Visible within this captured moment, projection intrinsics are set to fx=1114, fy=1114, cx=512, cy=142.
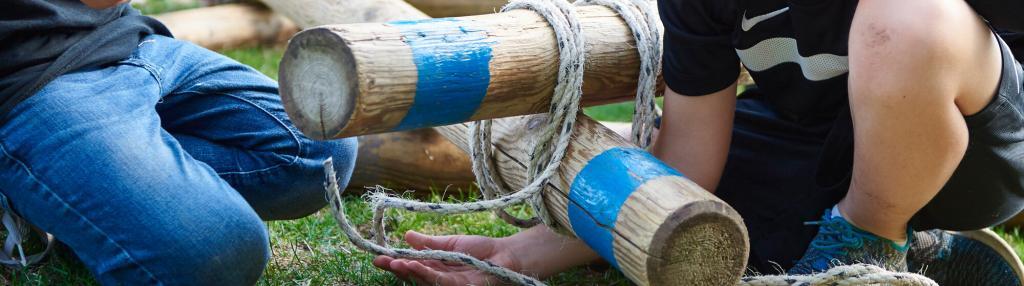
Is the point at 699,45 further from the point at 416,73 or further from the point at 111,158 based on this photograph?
the point at 111,158

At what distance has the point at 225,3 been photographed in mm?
4391

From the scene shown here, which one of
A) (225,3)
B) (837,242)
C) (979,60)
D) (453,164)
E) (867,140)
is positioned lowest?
(225,3)

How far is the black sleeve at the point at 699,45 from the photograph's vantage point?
170cm

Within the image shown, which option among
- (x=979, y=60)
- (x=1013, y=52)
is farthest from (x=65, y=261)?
(x=1013, y=52)

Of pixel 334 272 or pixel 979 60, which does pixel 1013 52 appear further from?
pixel 334 272

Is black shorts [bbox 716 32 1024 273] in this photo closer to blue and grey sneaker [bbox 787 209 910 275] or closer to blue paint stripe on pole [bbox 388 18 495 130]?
blue and grey sneaker [bbox 787 209 910 275]

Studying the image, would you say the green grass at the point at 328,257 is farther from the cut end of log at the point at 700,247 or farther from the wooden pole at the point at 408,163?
the cut end of log at the point at 700,247

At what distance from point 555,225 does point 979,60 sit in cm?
64

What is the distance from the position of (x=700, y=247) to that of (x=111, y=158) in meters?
0.79

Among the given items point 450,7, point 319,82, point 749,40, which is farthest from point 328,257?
point 450,7

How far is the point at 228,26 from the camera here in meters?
4.06

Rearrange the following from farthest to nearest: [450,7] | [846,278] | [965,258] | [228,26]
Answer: [228,26], [450,7], [965,258], [846,278]

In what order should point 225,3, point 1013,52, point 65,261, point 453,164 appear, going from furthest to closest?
point 225,3 < point 453,164 < point 65,261 < point 1013,52

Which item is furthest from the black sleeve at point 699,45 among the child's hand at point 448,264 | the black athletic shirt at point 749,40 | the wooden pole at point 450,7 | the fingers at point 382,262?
the wooden pole at point 450,7
